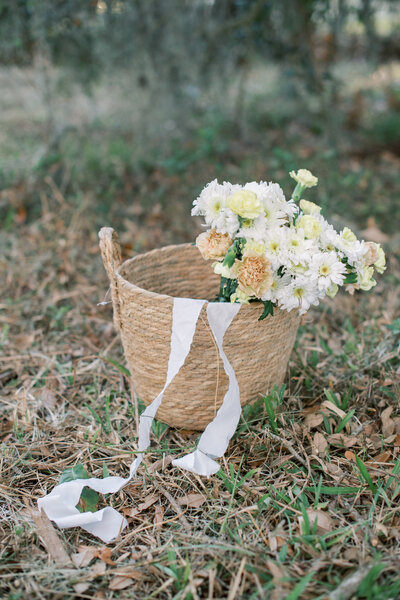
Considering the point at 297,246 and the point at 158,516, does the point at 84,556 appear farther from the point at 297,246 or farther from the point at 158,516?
the point at 297,246

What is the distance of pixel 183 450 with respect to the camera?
1.51m

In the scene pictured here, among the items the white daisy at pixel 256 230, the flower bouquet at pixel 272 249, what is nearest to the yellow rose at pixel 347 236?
the flower bouquet at pixel 272 249

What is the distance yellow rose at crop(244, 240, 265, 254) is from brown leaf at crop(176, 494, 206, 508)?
670 millimetres

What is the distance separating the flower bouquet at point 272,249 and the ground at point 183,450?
0.40m

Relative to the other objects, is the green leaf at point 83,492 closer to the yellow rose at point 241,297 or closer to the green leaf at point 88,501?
the green leaf at point 88,501

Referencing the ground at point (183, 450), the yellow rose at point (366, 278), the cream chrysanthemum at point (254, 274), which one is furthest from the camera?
the yellow rose at point (366, 278)

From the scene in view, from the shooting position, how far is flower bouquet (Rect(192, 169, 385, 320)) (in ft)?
4.10

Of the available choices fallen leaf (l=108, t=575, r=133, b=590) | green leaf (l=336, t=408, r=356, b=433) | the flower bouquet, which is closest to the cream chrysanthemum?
→ the flower bouquet

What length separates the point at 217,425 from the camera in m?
1.39

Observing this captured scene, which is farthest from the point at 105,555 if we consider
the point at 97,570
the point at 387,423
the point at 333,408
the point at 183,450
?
the point at 387,423

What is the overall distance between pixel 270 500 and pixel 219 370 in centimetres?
38

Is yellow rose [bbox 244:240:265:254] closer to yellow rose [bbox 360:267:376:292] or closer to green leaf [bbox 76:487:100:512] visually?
yellow rose [bbox 360:267:376:292]

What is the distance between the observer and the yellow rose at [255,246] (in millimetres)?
1254

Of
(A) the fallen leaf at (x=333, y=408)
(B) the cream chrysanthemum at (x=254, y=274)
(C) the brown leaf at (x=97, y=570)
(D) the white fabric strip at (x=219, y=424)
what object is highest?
(B) the cream chrysanthemum at (x=254, y=274)
